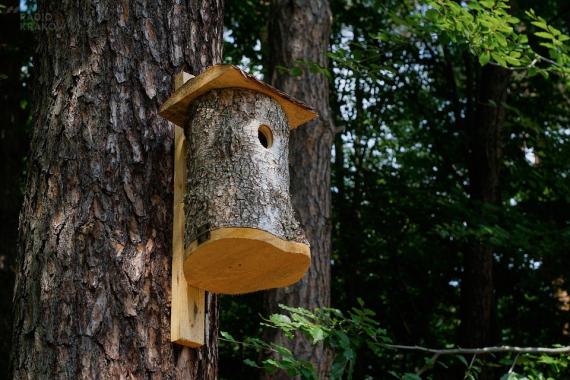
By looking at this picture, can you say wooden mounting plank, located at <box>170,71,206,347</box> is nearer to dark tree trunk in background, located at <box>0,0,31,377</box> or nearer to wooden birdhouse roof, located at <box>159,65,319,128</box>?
wooden birdhouse roof, located at <box>159,65,319,128</box>

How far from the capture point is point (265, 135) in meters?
3.01

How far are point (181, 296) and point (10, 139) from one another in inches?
227

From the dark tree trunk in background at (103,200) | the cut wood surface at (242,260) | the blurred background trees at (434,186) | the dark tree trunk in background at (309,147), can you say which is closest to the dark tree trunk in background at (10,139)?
the blurred background trees at (434,186)

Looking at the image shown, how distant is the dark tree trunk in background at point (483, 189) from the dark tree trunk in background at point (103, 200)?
18.4 ft

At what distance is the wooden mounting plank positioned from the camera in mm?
2756

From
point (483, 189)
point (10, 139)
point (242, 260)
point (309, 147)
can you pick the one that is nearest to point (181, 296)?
point (242, 260)

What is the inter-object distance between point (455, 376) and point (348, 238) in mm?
1898

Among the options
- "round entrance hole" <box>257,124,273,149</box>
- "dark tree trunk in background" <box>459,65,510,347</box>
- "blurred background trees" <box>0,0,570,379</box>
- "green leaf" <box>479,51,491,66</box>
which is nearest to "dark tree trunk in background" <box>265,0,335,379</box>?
"green leaf" <box>479,51,491,66</box>

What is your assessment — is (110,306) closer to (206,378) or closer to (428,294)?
(206,378)

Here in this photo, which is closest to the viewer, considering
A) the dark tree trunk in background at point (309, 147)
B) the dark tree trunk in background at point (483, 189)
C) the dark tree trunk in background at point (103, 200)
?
the dark tree trunk in background at point (103, 200)

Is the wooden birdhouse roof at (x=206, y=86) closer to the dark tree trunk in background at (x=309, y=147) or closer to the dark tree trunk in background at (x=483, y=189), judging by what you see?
the dark tree trunk in background at (x=309, y=147)

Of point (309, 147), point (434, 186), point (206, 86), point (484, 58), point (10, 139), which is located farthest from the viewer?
point (434, 186)

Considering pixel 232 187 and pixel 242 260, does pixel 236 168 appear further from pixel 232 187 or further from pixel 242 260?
pixel 242 260

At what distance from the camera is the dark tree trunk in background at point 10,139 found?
750 cm
